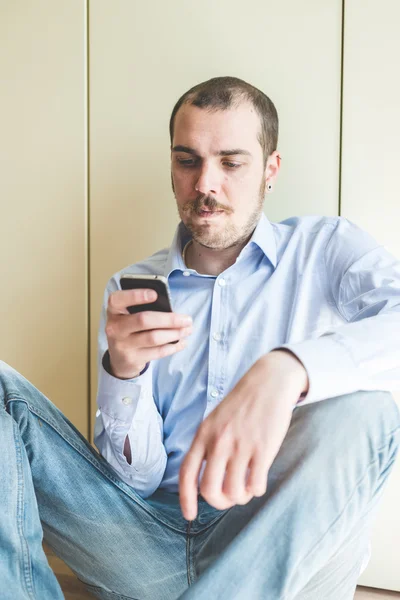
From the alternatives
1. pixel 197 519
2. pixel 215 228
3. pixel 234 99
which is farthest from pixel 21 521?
pixel 234 99

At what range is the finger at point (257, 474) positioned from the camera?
0.60 meters

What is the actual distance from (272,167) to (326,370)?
2.08 ft

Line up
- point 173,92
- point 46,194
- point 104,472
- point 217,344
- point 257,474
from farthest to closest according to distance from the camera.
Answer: point 46,194 < point 173,92 < point 217,344 < point 104,472 < point 257,474

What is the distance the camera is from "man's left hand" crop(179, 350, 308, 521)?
61 cm

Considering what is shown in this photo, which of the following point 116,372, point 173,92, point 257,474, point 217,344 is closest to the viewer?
point 257,474

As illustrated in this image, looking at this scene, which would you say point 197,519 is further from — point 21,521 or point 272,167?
point 272,167

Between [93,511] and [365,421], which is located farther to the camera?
[93,511]

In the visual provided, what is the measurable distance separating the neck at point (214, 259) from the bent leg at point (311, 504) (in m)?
0.53

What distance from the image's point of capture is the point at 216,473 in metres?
0.61

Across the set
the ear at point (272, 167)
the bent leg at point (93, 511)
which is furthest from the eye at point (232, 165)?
the bent leg at point (93, 511)

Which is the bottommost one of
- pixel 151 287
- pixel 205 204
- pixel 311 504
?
pixel 311 504

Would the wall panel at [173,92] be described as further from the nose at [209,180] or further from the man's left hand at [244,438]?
the man's left hand at [244,438]

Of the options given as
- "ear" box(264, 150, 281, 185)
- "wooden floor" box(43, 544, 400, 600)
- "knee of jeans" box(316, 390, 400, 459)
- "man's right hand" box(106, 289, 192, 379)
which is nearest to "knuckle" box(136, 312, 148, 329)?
"man's right hand" box(106, 289, 192, 379)

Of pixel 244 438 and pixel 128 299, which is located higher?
pixel 128 299
